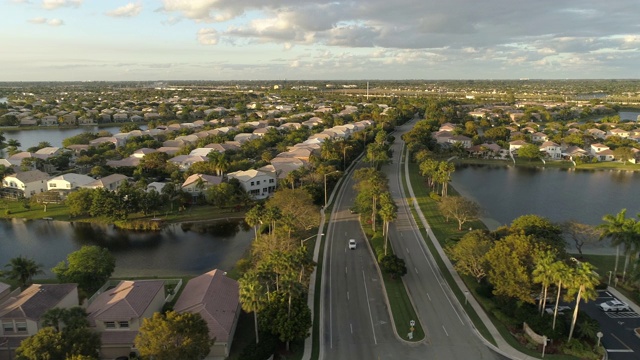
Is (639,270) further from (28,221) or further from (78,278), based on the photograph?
(28,221)

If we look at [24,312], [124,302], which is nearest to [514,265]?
[124,302]

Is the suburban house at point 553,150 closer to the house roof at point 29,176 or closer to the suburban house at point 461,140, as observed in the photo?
the suburban house at point 461,140

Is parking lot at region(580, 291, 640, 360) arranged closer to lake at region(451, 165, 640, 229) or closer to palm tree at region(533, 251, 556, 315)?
palm tree at region(533, 251, 556, 315)

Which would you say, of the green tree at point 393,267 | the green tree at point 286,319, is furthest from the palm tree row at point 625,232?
the green tree at point 286,319

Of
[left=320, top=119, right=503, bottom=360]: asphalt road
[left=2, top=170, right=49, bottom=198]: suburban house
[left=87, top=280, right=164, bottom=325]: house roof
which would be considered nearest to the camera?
[left=320, top=119, right=503, bottom=360]: asphalt road

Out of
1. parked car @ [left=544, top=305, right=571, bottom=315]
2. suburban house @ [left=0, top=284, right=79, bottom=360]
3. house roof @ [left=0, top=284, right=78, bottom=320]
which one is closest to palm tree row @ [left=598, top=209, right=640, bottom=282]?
parked car @ [left=544, top=305, right=571, bottom=315]

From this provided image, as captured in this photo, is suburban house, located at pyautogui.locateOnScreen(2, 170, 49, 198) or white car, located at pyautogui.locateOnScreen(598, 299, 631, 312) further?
suburban house, located at pyautogui.locateOnScreen(2, 170, 49, 198)
